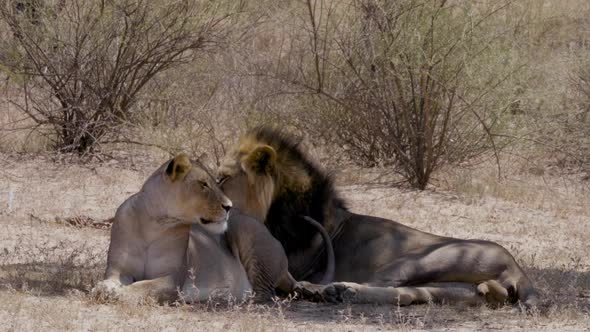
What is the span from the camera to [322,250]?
7.21 metres

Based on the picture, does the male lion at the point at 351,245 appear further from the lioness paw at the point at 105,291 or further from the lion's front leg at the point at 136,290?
the lioness paw at the point at 105,291

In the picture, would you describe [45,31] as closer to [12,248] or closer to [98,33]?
[98,33]

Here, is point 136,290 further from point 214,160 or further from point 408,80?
point 408,80

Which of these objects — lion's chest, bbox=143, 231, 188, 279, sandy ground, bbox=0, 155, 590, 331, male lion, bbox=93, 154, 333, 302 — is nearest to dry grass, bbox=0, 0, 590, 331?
sandy ground, bbox=0, 155, 590, 331

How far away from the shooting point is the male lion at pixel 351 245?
22.2 ft

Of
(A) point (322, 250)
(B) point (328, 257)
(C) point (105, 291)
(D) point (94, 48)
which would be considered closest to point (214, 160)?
(D) point (94, 48)

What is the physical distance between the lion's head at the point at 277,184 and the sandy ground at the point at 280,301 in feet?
2.12

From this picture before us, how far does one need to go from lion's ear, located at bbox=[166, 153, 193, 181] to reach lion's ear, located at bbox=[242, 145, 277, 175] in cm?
96

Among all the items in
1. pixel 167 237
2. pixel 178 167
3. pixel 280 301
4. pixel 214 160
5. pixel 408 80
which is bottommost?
pixel 280 301

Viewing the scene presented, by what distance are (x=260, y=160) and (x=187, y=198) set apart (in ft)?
3.45

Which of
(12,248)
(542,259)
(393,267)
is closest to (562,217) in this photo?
(542,259)

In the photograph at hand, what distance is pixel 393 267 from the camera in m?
7.01

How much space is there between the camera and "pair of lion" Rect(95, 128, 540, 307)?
6.71m

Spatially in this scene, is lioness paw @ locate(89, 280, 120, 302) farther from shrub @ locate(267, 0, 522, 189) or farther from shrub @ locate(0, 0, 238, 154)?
shrub @ locate(0, 0, 238, 154)
